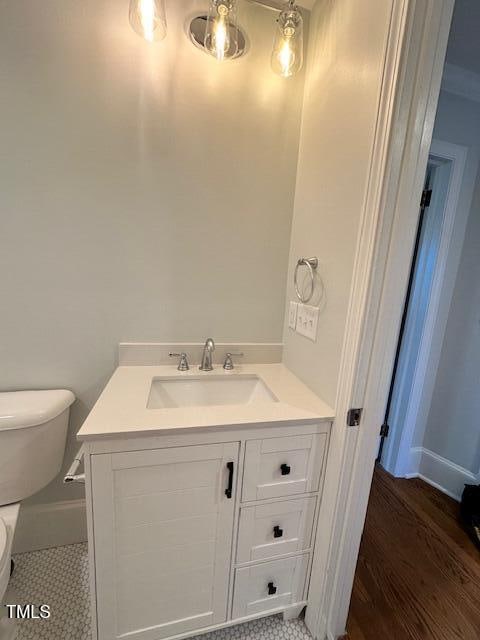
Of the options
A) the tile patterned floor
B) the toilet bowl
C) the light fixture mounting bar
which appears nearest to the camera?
the toilet bowl

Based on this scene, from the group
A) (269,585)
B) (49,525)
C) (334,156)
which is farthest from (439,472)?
(49,525)

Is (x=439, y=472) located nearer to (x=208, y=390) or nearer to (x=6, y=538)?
(x=208, y=390)

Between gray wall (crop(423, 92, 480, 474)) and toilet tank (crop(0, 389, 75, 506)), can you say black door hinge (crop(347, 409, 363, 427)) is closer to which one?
toilet tank (crop(0, 389, 75, 506))

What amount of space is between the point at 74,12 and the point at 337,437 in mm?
1774

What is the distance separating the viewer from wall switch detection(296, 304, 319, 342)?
113 cm

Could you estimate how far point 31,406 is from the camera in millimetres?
1097

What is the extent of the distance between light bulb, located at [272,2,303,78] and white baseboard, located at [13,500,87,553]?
82.1 inches

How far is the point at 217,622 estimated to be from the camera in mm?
1010

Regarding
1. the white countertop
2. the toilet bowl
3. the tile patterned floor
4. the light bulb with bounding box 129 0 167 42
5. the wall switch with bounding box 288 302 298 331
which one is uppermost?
the light bulb with bounding box 129 0 167 42

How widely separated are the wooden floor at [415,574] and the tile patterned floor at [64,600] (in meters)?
0.32

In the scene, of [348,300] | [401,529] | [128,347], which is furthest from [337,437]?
[401,529]

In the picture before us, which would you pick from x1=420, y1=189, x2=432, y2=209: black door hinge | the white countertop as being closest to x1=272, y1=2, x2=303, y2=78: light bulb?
x1=420, y1=189, x2=432, y2=209: black door hinge

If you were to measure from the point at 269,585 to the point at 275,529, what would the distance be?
0.77 feet

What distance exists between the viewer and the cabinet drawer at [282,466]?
931 mm
